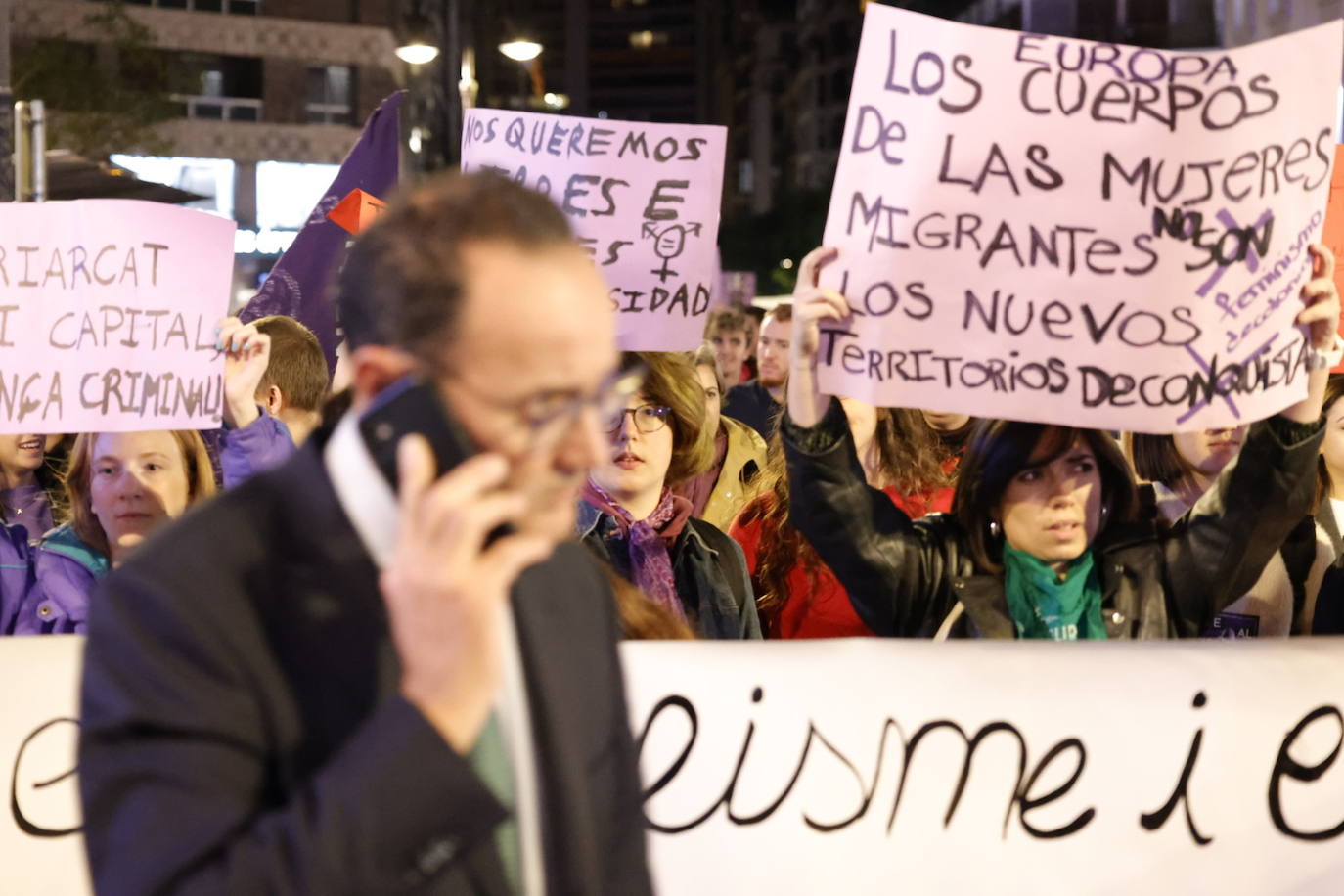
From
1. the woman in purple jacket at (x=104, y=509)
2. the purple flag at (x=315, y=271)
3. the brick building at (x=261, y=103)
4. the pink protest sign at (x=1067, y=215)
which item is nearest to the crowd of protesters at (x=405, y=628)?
the pink protest sign at (x=1067, y=215)

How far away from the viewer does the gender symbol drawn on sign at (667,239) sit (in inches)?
185

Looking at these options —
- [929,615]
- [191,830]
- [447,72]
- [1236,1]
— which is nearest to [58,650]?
[929,615]

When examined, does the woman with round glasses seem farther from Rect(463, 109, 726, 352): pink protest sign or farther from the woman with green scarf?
the woman with green scarf

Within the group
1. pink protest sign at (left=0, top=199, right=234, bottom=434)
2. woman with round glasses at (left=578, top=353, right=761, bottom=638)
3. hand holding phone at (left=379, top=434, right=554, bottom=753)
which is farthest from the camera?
woman with round glasses at (left=578, top=353, right=761, bottom=638)

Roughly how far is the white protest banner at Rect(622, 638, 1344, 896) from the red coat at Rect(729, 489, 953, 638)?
0.84m

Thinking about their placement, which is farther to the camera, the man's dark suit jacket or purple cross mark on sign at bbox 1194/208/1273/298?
purple cross mark on sign at bbox 1194/208/1273/298

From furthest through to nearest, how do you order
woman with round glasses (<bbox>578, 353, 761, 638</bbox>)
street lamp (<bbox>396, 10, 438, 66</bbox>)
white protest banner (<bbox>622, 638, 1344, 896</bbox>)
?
street lamp (<bbox>396, 10, 438, 66</bbox>)
woman with round glasses (<bbox>578, 353, 761, 638</bbox>)
white protest banner (<bbox>622, 638, 1344, 896</bbox>)

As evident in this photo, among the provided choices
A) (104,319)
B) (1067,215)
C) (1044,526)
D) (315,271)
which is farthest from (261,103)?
(1044,526)

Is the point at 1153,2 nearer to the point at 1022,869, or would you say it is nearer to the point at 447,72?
the point at 447,72

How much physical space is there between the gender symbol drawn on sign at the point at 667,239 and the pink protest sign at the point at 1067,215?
1594 mm

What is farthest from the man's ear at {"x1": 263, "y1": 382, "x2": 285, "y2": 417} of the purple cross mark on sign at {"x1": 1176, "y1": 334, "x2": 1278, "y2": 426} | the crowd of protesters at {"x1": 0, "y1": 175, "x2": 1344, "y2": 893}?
the crowd of protesters at {"x1": 0, "y1": 175, "x2": 1344, "y2": 893}

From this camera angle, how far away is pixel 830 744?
3.02 m

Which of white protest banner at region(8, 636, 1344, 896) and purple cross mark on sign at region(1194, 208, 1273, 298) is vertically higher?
purple cross mark on sign at region(1194, 208, 1273, 298)

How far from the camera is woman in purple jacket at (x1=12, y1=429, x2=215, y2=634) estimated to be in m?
3.76
